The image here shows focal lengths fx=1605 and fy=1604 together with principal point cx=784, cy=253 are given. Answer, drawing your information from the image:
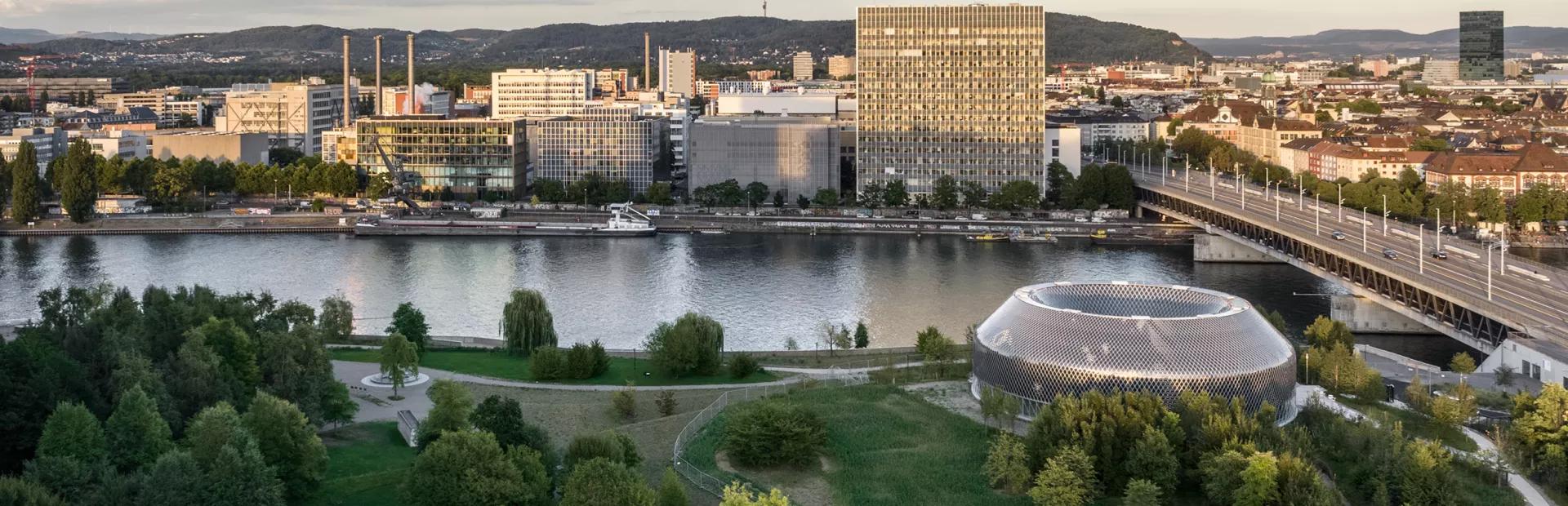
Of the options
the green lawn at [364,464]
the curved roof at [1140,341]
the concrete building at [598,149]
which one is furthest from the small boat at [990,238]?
the green lawn at [364,464]

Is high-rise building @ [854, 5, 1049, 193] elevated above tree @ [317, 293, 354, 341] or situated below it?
above

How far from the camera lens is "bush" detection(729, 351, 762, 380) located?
97.1 feet

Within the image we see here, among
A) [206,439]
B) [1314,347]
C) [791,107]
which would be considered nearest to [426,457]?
[206,439]

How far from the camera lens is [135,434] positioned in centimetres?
2177

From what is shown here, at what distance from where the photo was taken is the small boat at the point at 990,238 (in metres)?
59.0

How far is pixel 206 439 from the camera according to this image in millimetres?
20859

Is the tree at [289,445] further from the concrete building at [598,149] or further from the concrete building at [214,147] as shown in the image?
the concrete building at [214,147]

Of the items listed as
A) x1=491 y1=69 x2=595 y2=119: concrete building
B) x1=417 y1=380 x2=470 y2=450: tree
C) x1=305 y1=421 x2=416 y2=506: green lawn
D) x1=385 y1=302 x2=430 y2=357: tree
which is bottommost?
x1=305 y1=421 x2=416 y2=506: green lawn

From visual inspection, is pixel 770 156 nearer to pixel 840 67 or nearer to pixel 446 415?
pixel 446 415

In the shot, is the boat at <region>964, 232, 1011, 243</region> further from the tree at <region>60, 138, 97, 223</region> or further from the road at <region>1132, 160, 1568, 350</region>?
the tree at <region>60, 138, 97, 223</region>

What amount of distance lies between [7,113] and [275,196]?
115 feet

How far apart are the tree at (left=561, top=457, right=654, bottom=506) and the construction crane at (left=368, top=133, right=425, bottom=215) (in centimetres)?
5098

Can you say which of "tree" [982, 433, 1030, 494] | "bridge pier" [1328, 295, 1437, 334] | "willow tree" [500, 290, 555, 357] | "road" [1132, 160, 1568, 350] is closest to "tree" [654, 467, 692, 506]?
"tree" [982, 433, 1030, 494]

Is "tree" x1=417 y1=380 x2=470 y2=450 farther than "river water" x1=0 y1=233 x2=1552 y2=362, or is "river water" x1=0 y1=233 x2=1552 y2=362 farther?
"river water" x1=0 y1=233 x2=1552 y2=362
